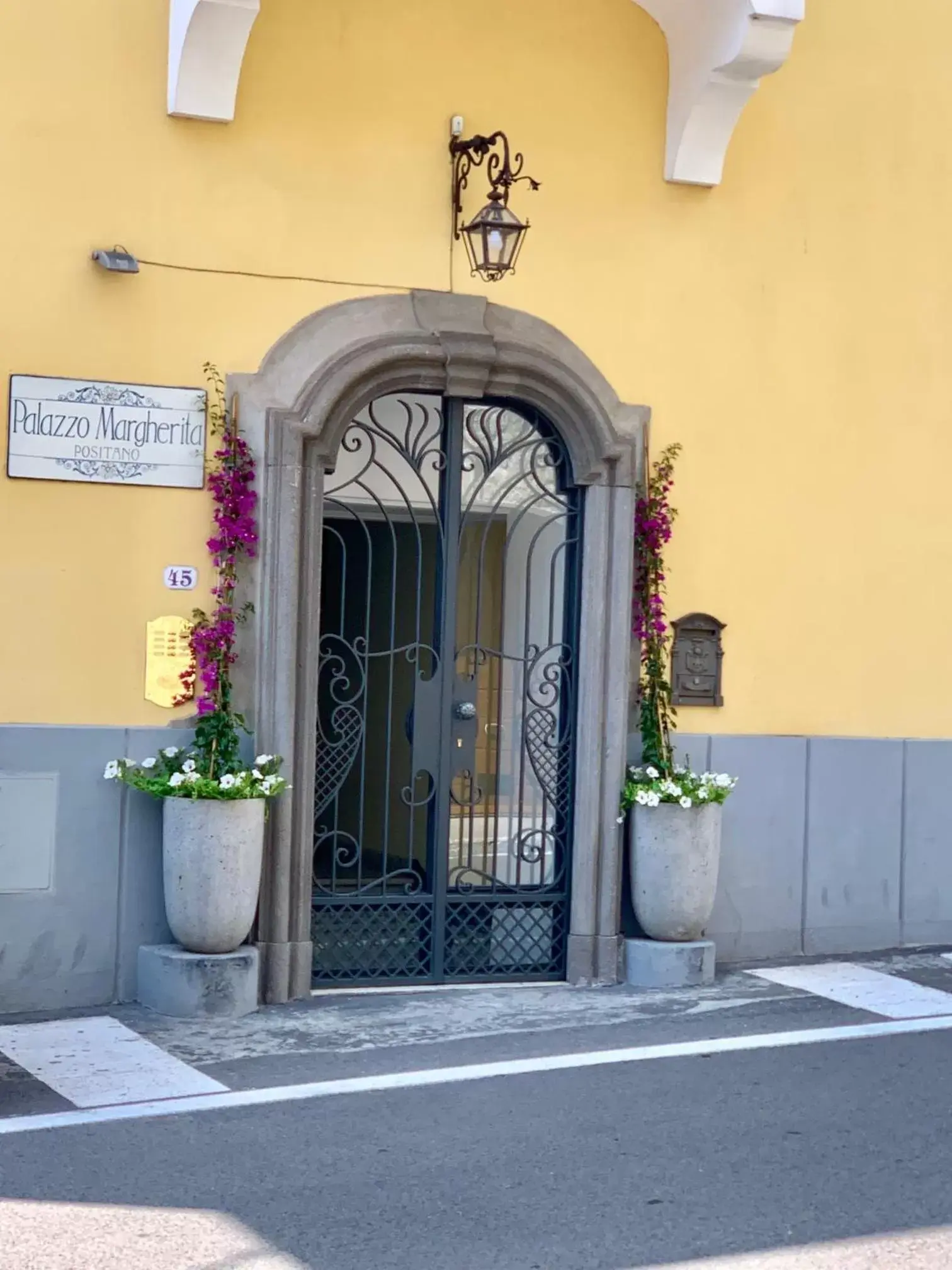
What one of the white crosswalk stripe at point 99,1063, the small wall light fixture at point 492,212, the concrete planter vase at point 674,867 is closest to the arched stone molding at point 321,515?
the concrete planter vase at point 674,867

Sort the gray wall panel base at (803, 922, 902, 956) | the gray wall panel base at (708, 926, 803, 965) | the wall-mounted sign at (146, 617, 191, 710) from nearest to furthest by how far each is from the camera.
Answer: the wall-mounted sign at (146, 617, 191, 710)
the gray wall panel base at (708, 926, 803, 965)
the gray wall panel base at (803, 922, 902, 956)

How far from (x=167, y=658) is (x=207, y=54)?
266 centimetres

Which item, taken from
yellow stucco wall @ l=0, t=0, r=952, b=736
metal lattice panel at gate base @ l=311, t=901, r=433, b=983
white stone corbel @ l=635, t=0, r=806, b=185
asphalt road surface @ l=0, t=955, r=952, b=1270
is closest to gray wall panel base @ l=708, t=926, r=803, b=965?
yellow stucco wall @ l=0, t=0, r=952, b=736

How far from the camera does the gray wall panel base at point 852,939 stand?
930 centimetres

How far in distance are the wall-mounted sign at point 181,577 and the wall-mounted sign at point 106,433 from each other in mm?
363

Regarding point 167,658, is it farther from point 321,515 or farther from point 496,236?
point 496,236

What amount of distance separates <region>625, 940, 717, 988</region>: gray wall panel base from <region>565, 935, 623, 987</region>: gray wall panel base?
0.08 m

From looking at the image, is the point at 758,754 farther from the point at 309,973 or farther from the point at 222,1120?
the point at 222,1120

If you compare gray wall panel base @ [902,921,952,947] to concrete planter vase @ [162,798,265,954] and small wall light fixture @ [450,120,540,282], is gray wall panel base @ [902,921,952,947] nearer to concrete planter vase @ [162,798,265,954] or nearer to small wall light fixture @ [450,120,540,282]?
concrete planter vase @ [162,798,265,954]

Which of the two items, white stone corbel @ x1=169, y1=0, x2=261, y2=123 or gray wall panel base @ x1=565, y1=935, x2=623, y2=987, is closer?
white stone corbel @ x1=169, y1=0, x2=261, y2=123

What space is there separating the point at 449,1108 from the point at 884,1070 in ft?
6.00

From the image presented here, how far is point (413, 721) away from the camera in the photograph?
8.35 metres

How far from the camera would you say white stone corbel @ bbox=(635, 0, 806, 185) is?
8.23 metres

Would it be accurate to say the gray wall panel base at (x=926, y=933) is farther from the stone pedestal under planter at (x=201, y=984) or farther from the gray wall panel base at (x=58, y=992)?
the gray wall panel base at (x=58, y=992)
